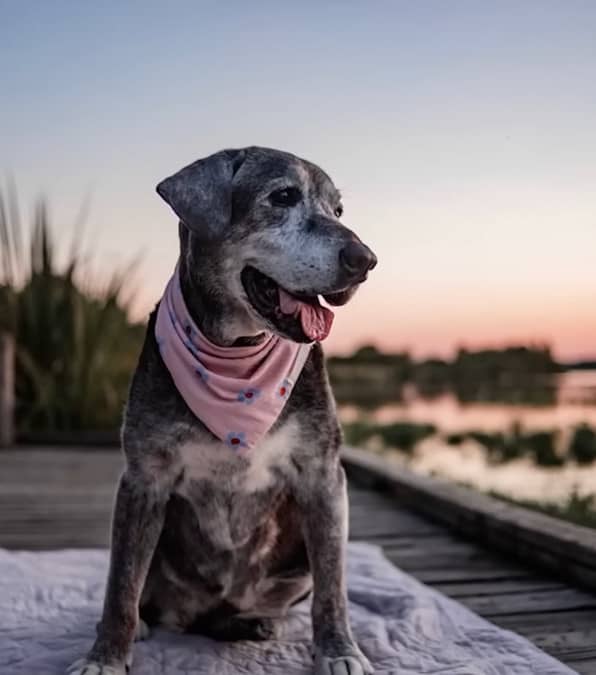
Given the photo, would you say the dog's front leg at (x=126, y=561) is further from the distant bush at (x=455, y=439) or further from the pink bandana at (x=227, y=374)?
the distant bush at (x=455, y=439)

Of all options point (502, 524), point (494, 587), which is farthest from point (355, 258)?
point (502, 524)

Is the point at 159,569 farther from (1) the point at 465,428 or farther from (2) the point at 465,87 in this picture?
(1) the point at 465,428

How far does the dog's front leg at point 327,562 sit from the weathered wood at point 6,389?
530cm

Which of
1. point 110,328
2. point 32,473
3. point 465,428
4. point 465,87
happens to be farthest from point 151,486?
point 465,428

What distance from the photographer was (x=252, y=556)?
2.33m

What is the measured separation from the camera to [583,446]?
8.97 m

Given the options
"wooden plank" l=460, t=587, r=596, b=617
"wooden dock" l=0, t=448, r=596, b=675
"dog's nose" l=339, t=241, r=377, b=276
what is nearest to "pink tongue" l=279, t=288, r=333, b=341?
"dog's nose" l=339, t=241, r=377, b=276

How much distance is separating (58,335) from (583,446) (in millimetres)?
5146

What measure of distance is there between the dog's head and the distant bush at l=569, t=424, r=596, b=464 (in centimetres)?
688

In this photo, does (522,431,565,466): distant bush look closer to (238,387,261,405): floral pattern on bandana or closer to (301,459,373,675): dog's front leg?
(301,459,373,675): dog's front leg

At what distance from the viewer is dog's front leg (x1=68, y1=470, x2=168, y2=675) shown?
2.20 metres

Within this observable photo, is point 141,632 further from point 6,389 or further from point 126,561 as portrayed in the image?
Answer: point 6,389

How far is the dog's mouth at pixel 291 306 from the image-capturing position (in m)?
2.03

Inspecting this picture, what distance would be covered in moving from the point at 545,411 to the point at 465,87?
863 cm
